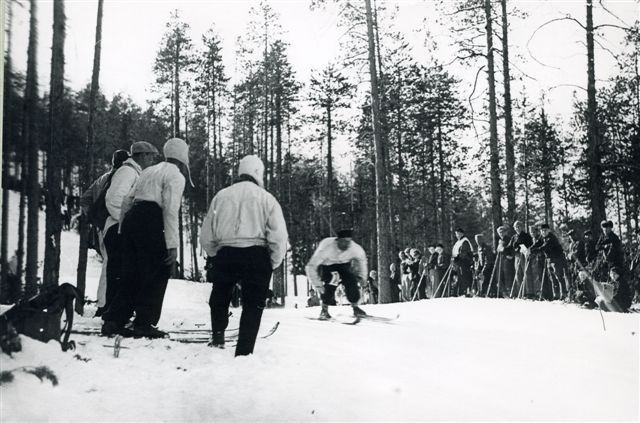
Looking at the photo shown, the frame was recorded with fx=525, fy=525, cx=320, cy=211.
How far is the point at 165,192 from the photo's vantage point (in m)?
4.05

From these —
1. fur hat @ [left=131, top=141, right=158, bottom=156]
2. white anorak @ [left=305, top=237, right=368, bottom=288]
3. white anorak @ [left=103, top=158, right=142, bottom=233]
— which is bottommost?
white anorak @ [left=305, top=237, right=368, bottom=288]

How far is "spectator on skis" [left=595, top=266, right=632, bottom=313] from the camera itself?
8062 mm

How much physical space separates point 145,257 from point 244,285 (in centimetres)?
88

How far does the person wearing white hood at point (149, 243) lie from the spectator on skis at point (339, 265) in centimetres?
299

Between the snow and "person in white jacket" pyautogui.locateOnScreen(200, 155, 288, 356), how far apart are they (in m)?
0.25

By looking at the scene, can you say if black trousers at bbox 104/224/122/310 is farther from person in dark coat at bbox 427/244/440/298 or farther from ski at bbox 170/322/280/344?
person in dark coat at bbox 427/244/440/298

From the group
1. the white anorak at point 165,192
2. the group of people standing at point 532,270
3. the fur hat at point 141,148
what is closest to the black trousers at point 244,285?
the white anorak at point 165,192

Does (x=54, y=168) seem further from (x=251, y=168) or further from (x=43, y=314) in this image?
(x=43, y=314)

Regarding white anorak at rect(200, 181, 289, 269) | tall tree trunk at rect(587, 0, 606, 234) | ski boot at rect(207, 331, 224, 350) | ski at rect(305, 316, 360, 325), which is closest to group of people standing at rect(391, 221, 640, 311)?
tall tree trunk at rect(587, 0, 606, 234)

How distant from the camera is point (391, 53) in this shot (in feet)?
54.2

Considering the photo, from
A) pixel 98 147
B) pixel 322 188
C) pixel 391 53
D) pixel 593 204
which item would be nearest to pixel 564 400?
pixel 593 204

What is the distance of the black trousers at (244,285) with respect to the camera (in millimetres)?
3654

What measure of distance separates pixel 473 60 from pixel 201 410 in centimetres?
1254

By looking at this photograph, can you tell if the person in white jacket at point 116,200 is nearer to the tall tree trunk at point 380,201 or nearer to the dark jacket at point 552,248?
the tall tree trunk at point 380,201
